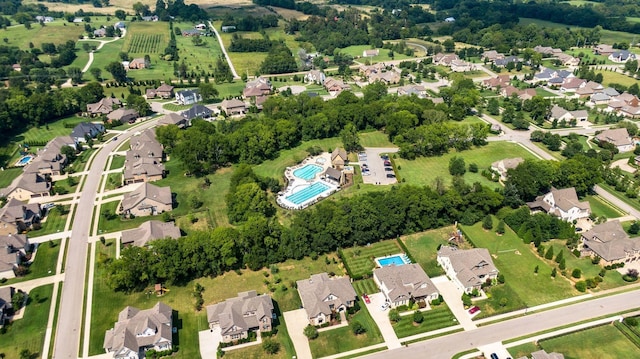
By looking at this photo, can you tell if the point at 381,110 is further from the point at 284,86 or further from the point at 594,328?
the point at 594,328

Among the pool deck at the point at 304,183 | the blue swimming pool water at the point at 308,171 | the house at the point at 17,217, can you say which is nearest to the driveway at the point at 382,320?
the pool deck at the point at 304,183

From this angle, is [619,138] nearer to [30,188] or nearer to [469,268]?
[469,268]

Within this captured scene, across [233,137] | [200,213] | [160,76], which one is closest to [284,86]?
[160,76]

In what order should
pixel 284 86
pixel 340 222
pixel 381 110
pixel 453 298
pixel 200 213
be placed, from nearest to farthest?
1. pixel 453 298
2. pixel 340 222
3. pixel 200 213
4. pixel 381 110
5. pixel 284 86

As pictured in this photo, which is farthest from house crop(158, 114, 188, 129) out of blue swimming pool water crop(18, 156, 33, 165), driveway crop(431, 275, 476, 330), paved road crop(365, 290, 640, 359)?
paved road crop(365, 290, 640, 359)

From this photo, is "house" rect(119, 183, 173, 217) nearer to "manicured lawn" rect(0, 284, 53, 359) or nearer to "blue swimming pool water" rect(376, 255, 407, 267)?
"manicured lawn" rect(0, 284, 53, 359)
